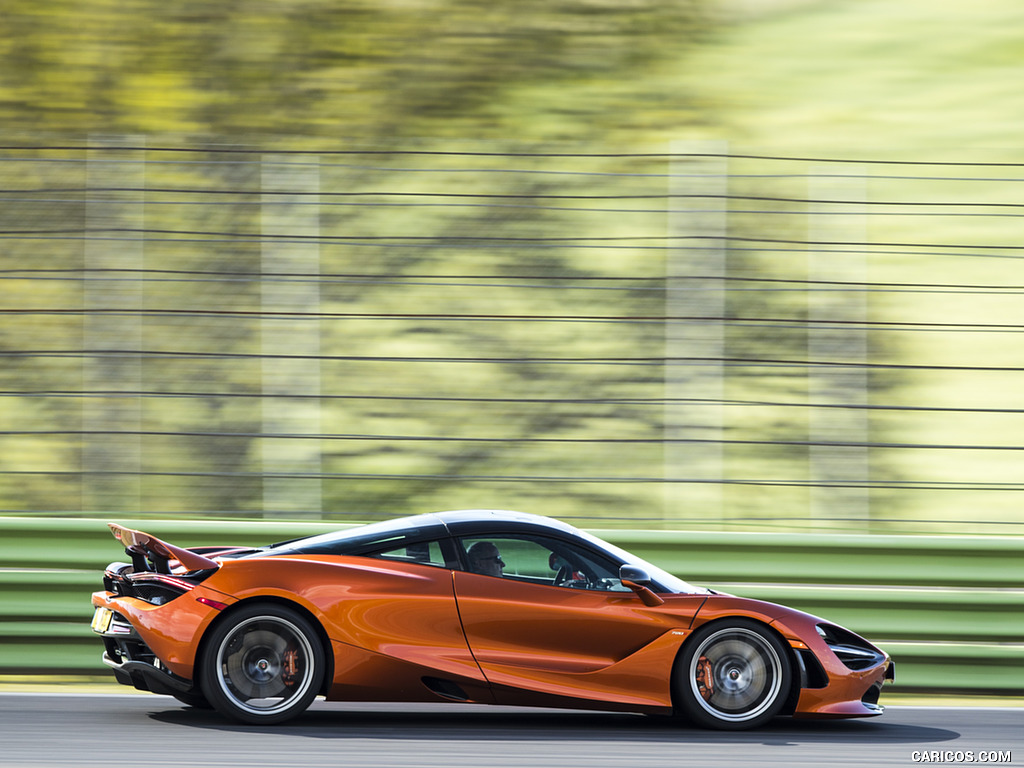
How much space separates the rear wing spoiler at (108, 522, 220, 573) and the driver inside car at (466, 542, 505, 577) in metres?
1.21

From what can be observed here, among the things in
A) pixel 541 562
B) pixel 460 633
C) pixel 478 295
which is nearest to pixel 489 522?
pixel 541 562

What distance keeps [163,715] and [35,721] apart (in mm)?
609

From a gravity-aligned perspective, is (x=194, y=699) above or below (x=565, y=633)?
below

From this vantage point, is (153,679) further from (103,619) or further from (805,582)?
(805,582)

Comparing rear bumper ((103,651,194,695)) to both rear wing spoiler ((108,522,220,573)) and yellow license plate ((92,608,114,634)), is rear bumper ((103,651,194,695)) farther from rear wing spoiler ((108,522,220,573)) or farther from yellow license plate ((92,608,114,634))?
rear wing spoiler ((108,522,220,573))

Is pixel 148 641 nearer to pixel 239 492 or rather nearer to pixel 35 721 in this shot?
pixel 35 721

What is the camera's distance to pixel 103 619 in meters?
6.34

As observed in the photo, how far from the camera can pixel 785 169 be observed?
501 inches

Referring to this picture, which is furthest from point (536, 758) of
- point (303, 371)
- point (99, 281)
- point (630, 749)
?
point (99, 281)

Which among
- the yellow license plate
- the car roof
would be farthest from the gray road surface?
the car roof

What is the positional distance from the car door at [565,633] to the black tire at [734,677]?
128 mm

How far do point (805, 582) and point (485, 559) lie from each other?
2.60m

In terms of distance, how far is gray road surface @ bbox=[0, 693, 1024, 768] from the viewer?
564cm

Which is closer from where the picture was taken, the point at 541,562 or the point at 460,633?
the point at 460,633
